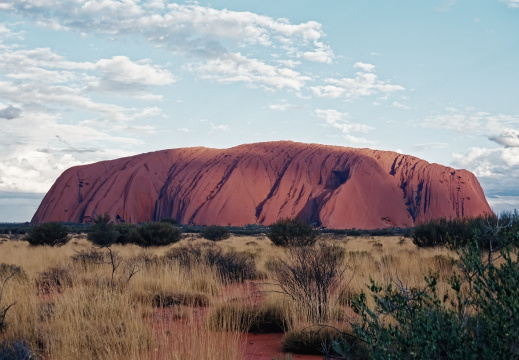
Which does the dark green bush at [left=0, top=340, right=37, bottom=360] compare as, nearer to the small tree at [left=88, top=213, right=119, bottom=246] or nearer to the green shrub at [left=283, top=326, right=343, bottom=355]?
the green shrub at [left=283, top=326, right=343, bottom=355]

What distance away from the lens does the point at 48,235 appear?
22.7m

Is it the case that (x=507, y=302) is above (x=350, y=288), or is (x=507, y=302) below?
above

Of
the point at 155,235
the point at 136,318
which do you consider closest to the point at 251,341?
the point at 136,318

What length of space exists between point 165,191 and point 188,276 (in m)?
69.7

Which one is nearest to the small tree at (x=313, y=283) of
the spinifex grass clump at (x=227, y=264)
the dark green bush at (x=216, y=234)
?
the spinifex grass clump at (x=227, y=264)

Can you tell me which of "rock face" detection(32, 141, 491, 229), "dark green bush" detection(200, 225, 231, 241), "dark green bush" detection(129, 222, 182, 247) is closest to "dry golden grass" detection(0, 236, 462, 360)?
"dark green bush" detection(129, 222, 182, 247)

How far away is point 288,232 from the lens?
20.9m

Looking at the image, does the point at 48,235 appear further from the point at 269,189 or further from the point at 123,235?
the point at 269,189

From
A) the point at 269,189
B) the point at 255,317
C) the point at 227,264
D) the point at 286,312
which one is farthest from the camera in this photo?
the point at 269,189

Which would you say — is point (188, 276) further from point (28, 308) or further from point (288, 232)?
point (288, 232)

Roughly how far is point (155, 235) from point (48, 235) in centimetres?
546

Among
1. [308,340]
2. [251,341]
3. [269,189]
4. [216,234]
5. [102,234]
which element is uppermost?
[269,189]

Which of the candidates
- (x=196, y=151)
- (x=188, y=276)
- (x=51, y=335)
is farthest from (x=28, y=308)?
(x=196, y=151)

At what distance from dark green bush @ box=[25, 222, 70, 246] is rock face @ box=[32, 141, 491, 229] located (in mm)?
45428
